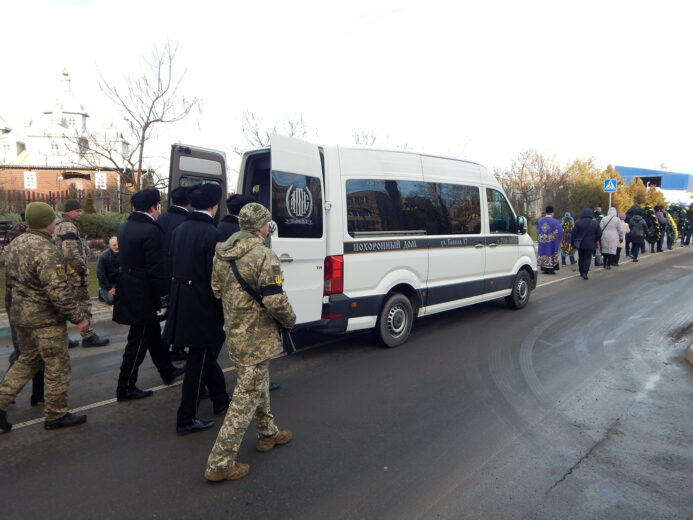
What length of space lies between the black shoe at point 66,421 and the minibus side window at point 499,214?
6.12 meters

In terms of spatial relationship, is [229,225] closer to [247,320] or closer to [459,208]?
[247,320]

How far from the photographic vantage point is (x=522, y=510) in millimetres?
2959

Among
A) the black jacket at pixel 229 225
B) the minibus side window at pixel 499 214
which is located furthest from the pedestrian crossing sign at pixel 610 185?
the black jacket at pixel 229 225

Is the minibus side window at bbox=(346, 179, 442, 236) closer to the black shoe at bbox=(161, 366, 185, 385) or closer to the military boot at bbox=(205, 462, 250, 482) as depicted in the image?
the black shoe at bbox=(161, 366, 185, 385)

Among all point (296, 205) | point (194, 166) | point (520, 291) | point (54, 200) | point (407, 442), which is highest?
point (54, 200)

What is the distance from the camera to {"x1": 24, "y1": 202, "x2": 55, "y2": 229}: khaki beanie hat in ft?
13.2

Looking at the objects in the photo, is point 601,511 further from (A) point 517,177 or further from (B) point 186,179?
(A) point 517,177

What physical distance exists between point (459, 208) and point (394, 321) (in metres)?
2.02

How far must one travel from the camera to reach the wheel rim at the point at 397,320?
6.38 meters

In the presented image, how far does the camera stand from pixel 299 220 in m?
5.39

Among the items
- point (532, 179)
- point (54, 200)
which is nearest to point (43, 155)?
point (54, 200)

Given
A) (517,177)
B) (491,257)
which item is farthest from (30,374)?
(517,177)

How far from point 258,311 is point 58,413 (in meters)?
2.24

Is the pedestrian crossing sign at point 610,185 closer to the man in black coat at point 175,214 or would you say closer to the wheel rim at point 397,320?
the wheel rim at point 397,320
